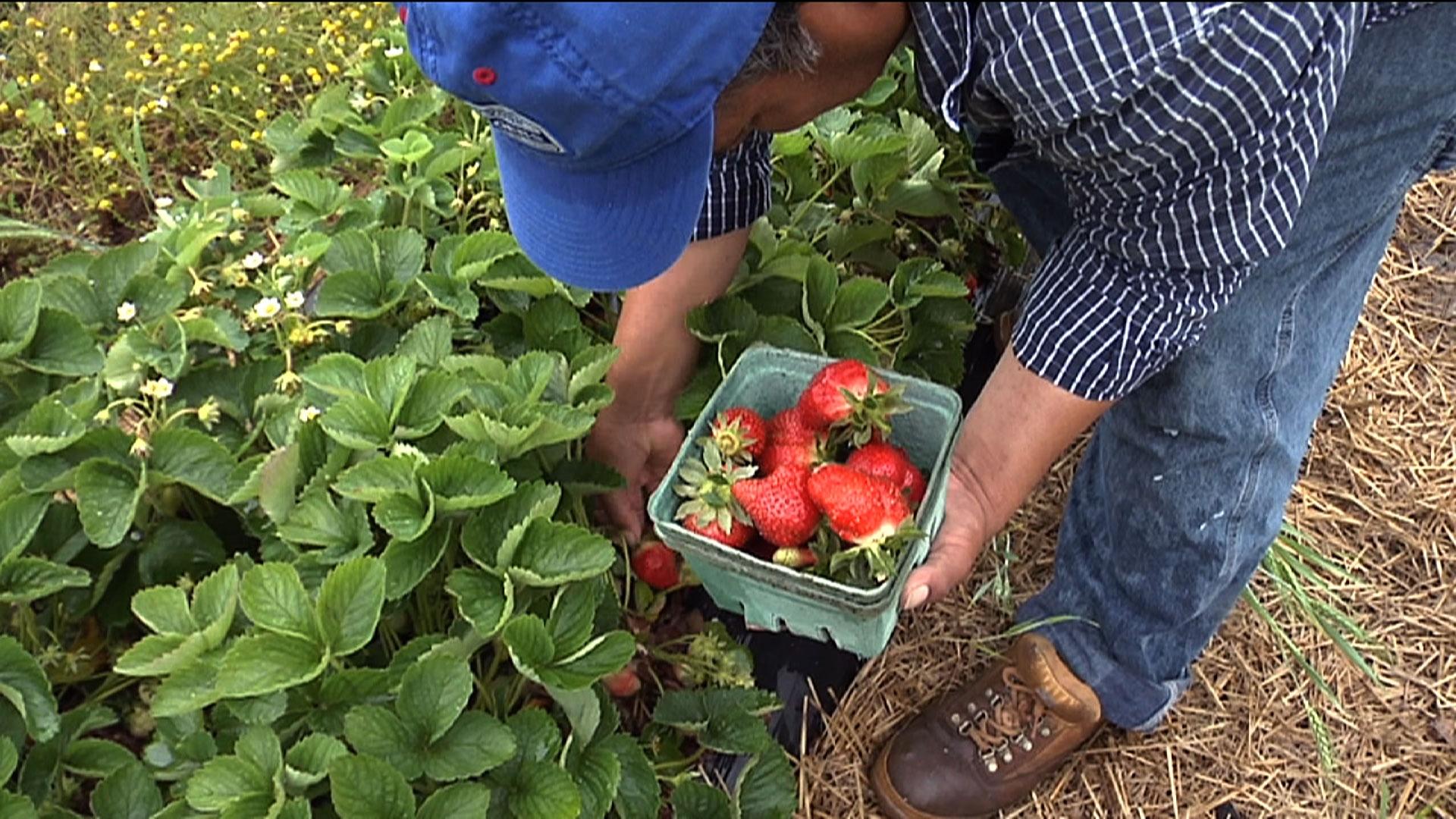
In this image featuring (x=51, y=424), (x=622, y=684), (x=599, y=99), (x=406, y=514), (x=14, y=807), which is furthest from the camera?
(x=622, y=684)

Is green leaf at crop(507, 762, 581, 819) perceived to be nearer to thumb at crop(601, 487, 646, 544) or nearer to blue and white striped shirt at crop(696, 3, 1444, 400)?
thumb at crop(601, 487, 646, 544)

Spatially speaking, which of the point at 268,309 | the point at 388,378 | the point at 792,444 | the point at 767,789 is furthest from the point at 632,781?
the point at 268,309

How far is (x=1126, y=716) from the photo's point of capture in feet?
5.63

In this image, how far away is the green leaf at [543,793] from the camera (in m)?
1.20

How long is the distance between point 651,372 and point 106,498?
622 millimetres

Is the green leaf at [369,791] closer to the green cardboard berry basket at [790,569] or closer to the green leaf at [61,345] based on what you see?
the green cardboard berry basket at [790,569]

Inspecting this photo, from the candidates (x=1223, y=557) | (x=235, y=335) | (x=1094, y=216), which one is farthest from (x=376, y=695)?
(x=1223, y=557)

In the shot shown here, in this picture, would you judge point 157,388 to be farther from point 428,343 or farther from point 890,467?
point 890,467

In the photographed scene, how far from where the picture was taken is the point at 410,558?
1.27 meters

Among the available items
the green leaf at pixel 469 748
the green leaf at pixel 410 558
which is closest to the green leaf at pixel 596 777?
the green leaf at pixel 469 748

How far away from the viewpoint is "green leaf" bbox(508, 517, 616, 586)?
125 cm

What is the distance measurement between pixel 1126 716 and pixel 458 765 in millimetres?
946

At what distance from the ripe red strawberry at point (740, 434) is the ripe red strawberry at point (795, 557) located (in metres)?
0.11

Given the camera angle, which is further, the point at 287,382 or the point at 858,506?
the point at 287,382
